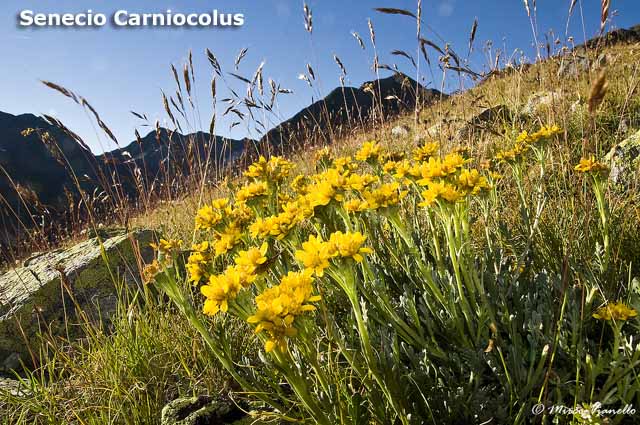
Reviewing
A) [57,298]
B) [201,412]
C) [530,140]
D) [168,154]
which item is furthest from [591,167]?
[57,298]

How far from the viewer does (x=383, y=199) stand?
160cm

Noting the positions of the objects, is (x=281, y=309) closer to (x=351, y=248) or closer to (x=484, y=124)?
(x=351, y=248)

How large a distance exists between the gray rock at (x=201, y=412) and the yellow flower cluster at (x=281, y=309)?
28.6 inches

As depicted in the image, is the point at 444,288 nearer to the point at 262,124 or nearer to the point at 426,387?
the point at 426,387

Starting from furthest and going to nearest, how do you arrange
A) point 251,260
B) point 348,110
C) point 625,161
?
1. point 348,110
2. point 625,161
3. point 251,260

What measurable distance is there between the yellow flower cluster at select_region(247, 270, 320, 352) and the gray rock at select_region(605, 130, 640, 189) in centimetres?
277

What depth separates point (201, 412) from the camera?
1.55 m

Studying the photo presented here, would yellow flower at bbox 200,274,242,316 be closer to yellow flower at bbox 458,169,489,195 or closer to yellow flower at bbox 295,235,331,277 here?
yellow flower at bbox 295,235,331,277

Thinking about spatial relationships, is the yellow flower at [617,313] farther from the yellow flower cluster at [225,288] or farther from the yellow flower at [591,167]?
the yellow flower cluster at [225,288]

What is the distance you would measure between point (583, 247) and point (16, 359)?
3841 millimetres

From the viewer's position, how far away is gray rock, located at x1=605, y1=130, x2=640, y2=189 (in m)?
2.73

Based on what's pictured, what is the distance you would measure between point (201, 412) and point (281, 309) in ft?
2.88

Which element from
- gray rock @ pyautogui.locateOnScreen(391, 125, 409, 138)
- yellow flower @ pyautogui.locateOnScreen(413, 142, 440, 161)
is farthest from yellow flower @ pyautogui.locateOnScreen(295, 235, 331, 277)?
gray rock @ pyautogui.locateOnScreen(391, 125, 409, 138)

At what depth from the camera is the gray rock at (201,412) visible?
1.53 m
